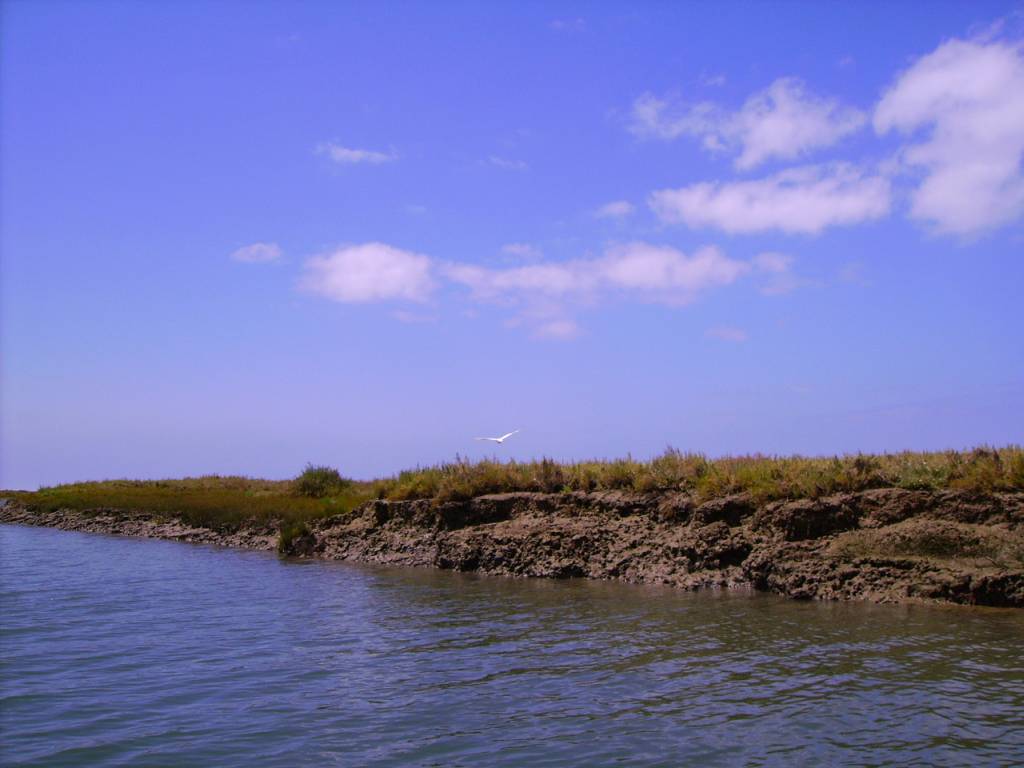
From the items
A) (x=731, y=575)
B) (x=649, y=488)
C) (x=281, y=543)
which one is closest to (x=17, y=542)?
(x=281, y=543)

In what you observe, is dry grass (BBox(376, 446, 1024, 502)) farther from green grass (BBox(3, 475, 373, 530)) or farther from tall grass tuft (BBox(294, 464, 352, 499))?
tall grass tuft (BBox(294, 464, 352, 499))

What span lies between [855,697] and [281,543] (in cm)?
2054

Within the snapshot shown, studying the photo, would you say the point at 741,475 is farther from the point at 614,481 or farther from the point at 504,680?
the point at 504,680

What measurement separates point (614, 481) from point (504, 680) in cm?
1169

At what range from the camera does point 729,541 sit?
59.9ft

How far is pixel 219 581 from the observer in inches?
804

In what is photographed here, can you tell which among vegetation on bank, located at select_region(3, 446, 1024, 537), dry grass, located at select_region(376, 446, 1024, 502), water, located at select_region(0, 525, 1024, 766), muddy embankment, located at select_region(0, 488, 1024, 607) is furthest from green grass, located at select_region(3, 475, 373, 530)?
water, located at select_region(0, 525, 1024, 766)

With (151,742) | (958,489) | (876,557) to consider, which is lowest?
(151,742)

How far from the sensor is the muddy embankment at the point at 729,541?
15.7m

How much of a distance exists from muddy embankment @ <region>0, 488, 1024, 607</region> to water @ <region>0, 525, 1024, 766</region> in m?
0.96

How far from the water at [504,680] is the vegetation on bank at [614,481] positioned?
345 cm

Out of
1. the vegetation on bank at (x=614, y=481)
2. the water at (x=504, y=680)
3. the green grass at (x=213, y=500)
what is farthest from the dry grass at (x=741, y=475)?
the green grass at (x=213, y=500)

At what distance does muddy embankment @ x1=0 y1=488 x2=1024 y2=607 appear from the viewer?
1566cm

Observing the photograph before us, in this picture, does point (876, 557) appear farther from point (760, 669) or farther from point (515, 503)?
point (515, 503)
